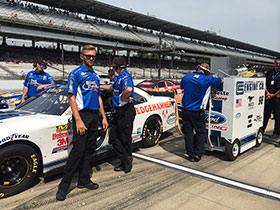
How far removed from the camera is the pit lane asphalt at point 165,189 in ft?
9.24

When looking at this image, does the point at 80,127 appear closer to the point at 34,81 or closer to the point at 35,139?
the point at 35,139

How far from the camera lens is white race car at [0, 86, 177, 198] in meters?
2.84

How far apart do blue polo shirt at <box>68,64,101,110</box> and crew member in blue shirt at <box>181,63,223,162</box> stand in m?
1.86

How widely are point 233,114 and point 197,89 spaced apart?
0.78 metres

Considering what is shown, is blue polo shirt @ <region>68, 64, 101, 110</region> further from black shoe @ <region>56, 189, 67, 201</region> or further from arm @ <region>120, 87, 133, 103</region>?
black shoe @ <region>56, 189, 67, 201</region>

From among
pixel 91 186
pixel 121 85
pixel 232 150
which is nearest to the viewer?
pixel 91 186

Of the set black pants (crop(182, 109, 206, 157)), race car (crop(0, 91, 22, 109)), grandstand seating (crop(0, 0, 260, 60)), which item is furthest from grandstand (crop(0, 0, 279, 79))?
black pants (crop(182, 109, 206, 157))

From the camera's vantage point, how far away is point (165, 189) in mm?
3207

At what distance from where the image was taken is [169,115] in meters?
5.45

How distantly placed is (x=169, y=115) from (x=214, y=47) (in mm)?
62074

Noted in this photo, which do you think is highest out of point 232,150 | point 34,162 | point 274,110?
point 274,110

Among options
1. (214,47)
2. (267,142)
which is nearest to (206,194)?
(267,142)

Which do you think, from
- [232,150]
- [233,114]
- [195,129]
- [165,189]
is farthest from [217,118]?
[165,189]

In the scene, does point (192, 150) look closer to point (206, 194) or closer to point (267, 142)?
point (206, 194)
